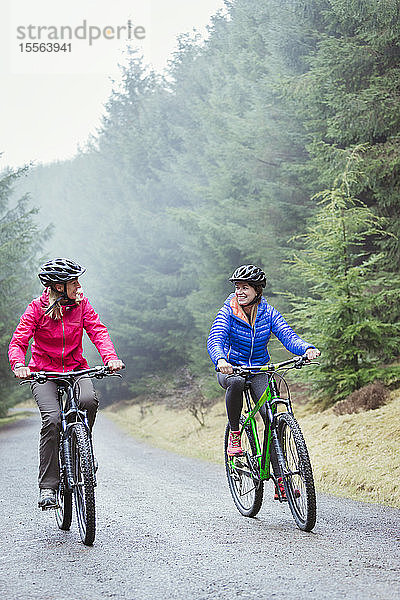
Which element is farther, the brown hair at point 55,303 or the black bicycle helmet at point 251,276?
the black bicycle helmet at point 251,276

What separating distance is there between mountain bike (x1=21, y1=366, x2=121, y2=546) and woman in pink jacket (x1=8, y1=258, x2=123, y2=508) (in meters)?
0.07

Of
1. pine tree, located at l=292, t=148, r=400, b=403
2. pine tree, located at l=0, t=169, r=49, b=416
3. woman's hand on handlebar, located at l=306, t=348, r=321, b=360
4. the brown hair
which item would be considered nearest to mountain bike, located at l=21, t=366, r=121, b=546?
the brown hair

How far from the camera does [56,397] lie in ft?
18.6

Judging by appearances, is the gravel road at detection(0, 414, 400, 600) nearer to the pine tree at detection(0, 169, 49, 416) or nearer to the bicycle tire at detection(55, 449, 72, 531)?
the bicycle tire at detection(55, 449, 72, 531)

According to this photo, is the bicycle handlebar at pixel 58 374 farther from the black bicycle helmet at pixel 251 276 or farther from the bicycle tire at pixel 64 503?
the black bicycle helmet at pixel 251 276

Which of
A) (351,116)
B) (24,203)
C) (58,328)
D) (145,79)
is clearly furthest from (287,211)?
(145,79)

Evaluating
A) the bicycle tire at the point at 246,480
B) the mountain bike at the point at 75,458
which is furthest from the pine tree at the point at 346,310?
the mountain bike at the point at 75,458

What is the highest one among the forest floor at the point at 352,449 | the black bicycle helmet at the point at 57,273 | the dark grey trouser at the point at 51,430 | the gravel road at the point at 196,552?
the black bicycle helmet at the point at 57,273

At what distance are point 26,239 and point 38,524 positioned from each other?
64.2 feet

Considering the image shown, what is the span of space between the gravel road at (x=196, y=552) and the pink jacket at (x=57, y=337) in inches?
53.6

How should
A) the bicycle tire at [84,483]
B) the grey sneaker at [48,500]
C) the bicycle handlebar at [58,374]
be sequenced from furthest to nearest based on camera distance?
the grey sneaker at [48,500] < the bicycle handlebar at [58,374] < the bicycle tire at [84,483]

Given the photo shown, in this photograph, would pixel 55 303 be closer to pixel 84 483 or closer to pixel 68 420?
pixel 68 420

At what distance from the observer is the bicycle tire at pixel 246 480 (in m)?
6.02

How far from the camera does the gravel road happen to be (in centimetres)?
402
